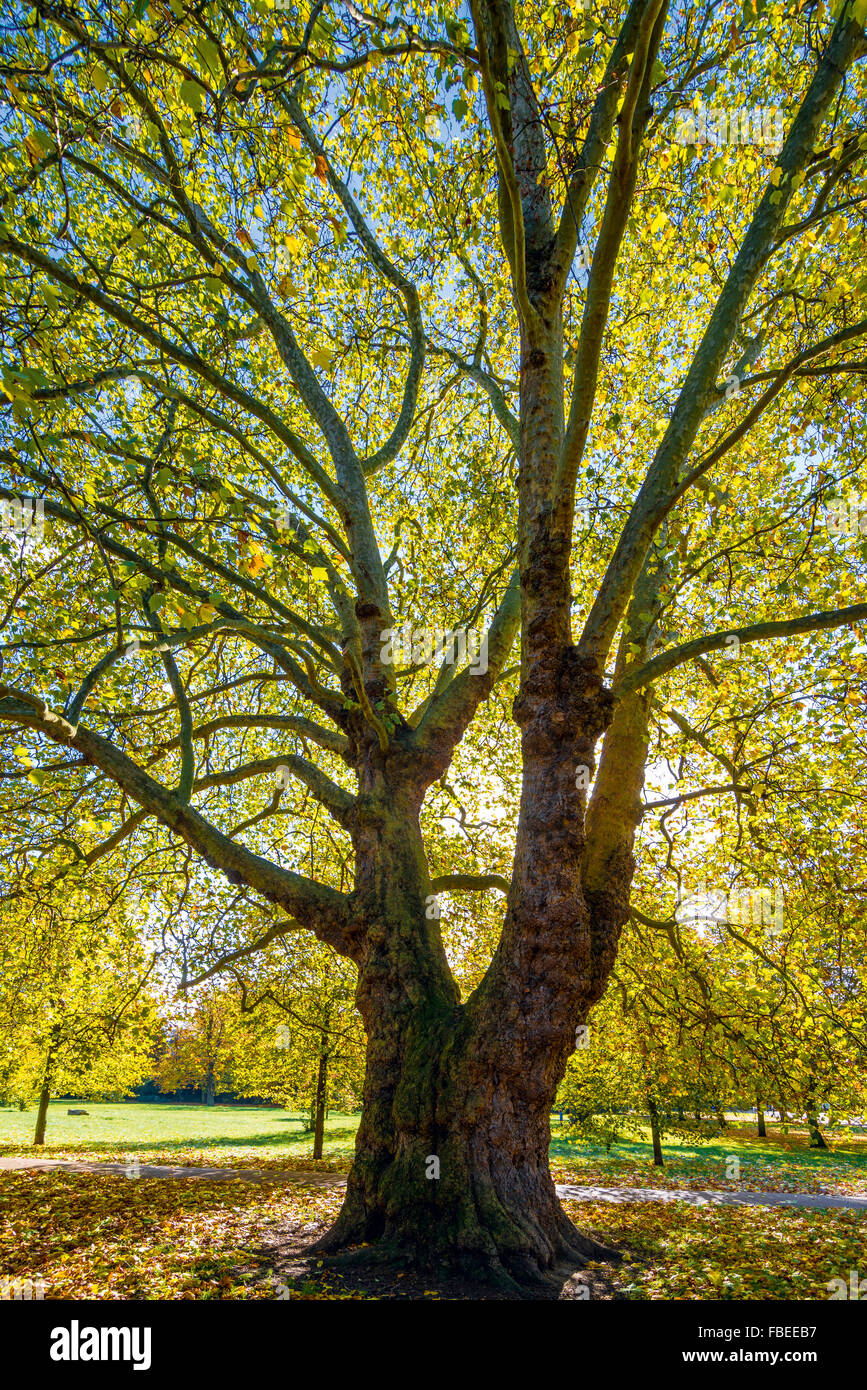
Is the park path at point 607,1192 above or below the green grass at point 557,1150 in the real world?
above

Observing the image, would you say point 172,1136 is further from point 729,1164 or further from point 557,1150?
point 729,1164

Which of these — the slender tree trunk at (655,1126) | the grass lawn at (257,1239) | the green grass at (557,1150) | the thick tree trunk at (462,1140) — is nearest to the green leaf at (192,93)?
the thick tree trunk at (462,1140)

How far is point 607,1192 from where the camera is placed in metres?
9.81

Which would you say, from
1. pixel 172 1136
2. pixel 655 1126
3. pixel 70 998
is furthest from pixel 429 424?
pixel 172 1136

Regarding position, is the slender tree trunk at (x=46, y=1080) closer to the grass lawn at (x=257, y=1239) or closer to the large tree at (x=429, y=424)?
the grass lawn at (x=257, y=1239)

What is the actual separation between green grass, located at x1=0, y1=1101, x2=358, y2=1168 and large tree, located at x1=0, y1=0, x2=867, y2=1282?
11561mm

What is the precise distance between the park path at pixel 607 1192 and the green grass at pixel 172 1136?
2.81 metres

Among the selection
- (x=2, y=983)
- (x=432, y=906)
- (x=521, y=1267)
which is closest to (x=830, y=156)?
(x=432, y=906)

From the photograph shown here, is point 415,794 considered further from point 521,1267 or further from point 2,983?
point 2,983

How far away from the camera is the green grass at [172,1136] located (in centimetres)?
1794

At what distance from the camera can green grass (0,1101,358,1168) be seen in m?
17.9

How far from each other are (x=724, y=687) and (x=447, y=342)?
5795 mm

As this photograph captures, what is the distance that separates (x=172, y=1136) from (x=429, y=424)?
30.6 metres

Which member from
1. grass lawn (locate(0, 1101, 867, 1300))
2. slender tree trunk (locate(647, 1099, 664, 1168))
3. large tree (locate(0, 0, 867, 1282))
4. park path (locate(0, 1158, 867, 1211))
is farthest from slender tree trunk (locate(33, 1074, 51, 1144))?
slender tree trunk (locate(647, 1099, 664, 1168))
